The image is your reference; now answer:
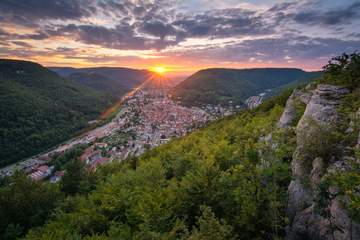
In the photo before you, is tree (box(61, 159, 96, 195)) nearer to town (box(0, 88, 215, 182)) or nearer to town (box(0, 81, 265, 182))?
town (box(0, 81, 265, 182))

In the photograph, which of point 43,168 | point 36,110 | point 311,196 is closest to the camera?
point 311,196

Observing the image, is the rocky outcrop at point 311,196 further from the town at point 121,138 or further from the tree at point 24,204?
the town at point 121,138

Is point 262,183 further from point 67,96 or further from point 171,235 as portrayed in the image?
point 67,96

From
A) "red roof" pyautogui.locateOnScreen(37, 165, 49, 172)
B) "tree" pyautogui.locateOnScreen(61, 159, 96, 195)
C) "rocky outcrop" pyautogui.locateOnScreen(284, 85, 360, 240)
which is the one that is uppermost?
"rocky outcrop" pyautogui.locateOnScreen(284, 85, 360, 240)

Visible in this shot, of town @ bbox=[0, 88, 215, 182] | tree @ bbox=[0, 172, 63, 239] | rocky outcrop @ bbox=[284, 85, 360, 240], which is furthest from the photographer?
town @ bbox=[0, 88, 215, 182]

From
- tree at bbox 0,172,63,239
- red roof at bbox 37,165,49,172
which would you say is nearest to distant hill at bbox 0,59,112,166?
red roof at bbox 37,165,49,172

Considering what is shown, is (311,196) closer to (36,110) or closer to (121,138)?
(121,138)

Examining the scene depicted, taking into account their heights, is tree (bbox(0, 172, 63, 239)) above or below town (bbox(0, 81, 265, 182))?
above

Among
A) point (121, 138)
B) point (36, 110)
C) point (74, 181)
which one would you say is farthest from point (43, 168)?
point (36, 110)
